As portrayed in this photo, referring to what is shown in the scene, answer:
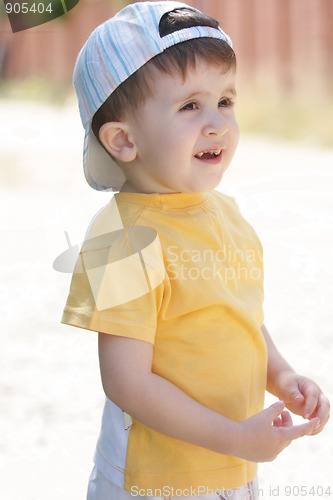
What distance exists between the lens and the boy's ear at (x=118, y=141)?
56.4 inches

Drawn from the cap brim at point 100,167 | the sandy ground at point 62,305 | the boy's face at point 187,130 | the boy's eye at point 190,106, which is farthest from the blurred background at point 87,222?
the boy's eye at point 190,106

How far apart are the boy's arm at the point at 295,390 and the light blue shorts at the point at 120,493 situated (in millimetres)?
191

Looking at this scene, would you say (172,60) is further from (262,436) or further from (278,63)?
(278,63)

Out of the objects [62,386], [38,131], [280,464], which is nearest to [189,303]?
[280,464]

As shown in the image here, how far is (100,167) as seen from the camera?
1577 mm

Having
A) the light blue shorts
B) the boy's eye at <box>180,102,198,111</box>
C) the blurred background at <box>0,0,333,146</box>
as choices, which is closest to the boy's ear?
the boy's eye at <box>180,102,198,111</box>

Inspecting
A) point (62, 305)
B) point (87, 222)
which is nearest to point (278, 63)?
point (87, 222)

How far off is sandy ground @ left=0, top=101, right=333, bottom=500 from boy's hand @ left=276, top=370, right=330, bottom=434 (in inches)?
22.1

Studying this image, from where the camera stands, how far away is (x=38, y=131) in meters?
9.91

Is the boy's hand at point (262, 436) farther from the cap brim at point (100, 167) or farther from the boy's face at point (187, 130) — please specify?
the cap brim at point (100, 167)

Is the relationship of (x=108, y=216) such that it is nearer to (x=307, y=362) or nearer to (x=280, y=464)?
(x=280, y=464)

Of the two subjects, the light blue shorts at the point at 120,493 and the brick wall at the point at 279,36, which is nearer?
the light blue shorts at the point at 120,493

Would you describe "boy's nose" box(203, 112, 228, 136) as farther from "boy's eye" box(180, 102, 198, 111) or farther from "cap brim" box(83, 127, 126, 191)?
"cap brim" box(83, 127, 126, 191)

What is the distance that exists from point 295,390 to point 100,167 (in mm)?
626
